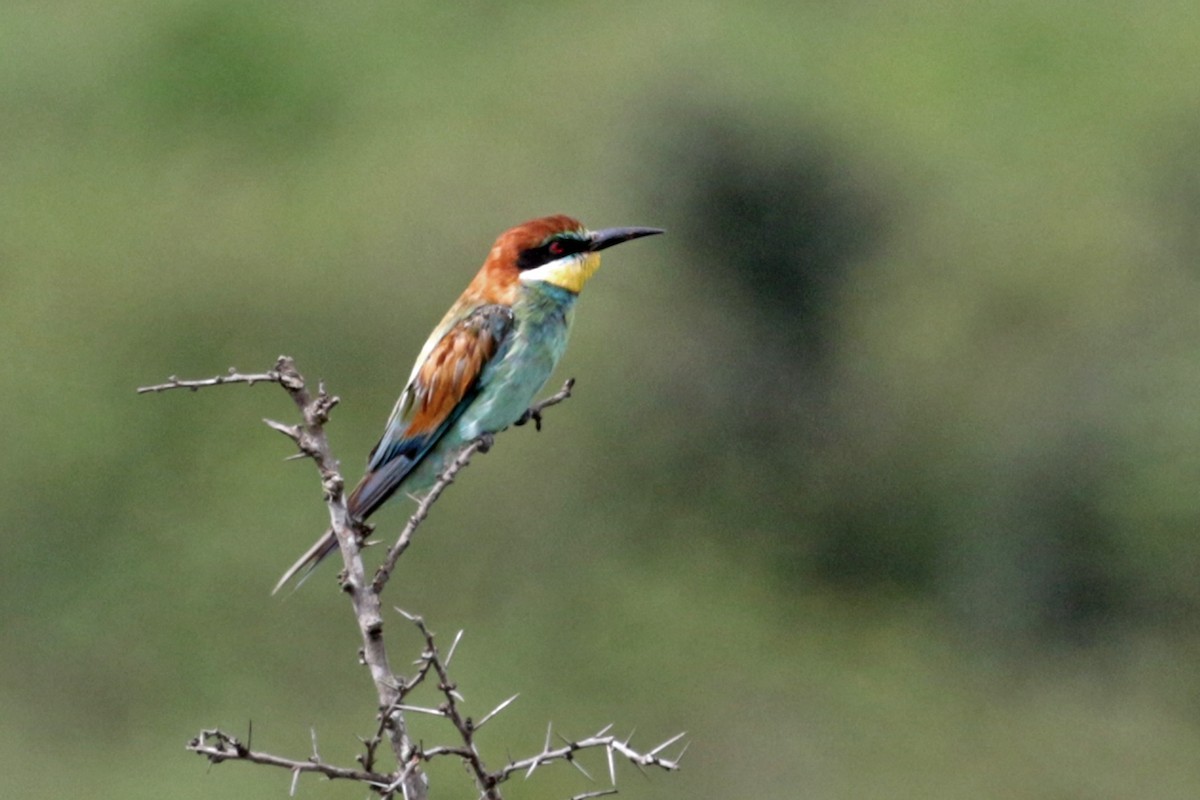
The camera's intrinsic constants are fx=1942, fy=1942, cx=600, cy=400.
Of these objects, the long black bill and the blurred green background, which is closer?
the long black bill

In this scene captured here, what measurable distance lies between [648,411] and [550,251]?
649 cm

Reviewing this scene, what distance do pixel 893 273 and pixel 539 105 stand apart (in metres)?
2.87

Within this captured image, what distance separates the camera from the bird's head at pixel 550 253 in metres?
4.05

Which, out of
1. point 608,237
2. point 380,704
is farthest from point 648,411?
point 380,704

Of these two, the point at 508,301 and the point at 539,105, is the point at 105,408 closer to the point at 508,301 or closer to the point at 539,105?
the point at 539,105

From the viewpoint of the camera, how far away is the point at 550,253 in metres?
4.07

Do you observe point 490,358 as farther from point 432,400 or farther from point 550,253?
point 550,253

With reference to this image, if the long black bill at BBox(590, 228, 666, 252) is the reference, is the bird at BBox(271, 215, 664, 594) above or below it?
below

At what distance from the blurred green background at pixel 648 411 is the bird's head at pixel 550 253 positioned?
439 cm

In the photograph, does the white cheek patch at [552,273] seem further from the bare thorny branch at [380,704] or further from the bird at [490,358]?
the bare thorny branch at [380,704]

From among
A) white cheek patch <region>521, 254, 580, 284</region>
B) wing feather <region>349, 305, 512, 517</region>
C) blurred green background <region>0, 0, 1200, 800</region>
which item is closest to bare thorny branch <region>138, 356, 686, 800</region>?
wing feather <region>349, 305, 512, 517</region>

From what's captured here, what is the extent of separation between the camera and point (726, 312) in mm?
10727

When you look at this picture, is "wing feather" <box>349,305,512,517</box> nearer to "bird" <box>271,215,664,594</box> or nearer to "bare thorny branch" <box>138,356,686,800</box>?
"bird" <box>271,215,664,594</box>

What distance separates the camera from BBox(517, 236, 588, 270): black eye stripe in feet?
13.3
